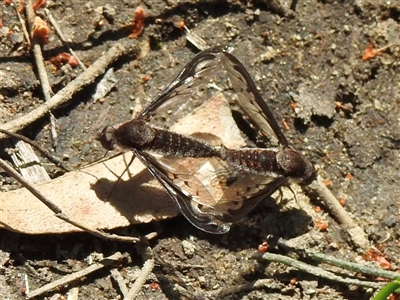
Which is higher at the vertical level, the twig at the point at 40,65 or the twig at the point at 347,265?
the twig at the point at 40,65

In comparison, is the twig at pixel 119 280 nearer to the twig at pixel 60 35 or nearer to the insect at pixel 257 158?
the insect at pixel 257 158

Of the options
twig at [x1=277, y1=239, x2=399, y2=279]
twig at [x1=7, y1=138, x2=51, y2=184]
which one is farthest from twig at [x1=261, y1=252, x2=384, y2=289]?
twig at [x1=7, y1=138, x2=51, y2=184]

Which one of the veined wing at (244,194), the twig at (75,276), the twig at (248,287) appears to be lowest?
the twig at (248,287)

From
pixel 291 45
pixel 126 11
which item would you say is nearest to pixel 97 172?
pixel 126 11

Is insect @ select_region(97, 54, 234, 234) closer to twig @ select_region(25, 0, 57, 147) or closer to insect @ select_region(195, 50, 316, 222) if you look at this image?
insect @ select_region(195, 50, 316, 222)

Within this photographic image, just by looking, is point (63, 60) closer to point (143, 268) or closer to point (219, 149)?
point (219, 149)

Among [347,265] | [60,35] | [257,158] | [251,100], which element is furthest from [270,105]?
[60,35]

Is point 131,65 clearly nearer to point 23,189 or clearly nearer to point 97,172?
point 97,172

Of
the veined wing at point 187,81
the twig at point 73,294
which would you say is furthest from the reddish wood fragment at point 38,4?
the twig at point 73,294
